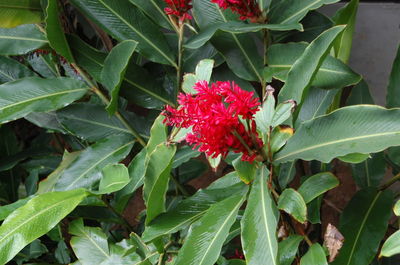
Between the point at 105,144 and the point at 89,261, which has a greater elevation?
the point at 105,144

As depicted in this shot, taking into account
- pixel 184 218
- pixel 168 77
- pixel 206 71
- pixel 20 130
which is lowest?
pixel 20 130

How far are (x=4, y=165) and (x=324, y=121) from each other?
82 cm

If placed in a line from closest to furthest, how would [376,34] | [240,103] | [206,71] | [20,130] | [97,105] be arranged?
[240,103], [206,71], [97,105], [376,34], [20,130]

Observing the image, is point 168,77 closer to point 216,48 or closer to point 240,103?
point 216,48

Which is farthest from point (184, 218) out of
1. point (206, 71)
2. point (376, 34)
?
point (376, 34)

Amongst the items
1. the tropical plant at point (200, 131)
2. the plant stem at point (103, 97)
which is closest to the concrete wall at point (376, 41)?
the tropical plant at point (200, 131)

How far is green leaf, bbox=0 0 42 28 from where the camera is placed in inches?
34.7

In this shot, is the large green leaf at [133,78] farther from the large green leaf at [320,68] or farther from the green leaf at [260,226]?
the green leaf at [260,226]

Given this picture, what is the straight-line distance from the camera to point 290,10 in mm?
896

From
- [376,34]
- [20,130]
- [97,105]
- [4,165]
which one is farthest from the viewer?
[20,130]

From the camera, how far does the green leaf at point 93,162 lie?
3.04 ft

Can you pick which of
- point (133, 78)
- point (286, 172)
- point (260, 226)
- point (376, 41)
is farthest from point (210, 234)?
point (376, 41)

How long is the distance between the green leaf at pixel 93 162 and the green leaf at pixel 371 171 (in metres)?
0.46

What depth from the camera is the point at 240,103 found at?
604 mm
